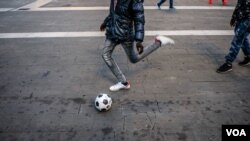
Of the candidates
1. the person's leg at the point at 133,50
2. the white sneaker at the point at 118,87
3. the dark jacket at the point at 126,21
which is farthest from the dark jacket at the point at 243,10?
the white sneaker at the point at 118,87

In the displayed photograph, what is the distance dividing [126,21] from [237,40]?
94.8 inches

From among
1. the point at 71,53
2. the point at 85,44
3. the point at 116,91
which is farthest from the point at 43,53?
the point at 116,91

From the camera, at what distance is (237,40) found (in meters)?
5.31

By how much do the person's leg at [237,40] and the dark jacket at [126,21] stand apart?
2.13 m

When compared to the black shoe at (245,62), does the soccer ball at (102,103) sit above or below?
above

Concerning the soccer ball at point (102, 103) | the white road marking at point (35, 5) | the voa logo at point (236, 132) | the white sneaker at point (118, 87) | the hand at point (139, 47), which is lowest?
the white road marking at point (35, 5)

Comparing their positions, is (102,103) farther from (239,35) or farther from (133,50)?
(239,35)

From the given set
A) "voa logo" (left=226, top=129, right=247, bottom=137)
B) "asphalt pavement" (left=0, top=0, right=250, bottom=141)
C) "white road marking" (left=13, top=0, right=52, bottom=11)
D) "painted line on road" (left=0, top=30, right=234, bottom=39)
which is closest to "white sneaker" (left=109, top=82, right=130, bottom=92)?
"asphalt pavement" (left=0, top=0, right=250, bottom=141)

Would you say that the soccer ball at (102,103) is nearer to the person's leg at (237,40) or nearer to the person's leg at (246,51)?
the person's leg at (237,40)

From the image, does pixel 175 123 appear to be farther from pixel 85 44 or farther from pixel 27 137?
pixel 85 44

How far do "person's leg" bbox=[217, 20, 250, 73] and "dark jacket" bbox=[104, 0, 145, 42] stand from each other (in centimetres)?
213

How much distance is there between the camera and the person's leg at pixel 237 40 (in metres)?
5.14

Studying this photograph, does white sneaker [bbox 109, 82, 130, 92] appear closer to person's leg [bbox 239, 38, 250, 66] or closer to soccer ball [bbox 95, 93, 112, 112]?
soccer ball [bbox 95, 93, 112, 112]

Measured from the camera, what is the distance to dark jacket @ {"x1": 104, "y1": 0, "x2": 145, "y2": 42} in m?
4.14
